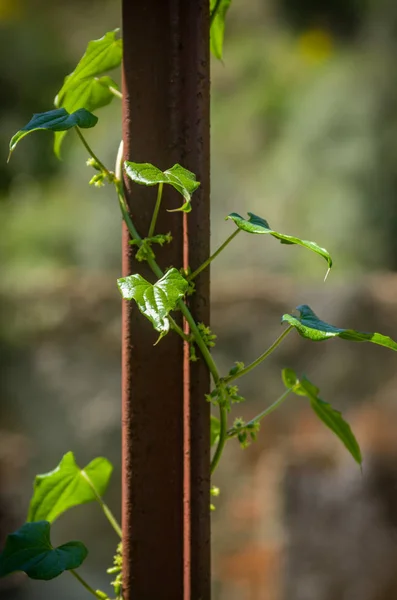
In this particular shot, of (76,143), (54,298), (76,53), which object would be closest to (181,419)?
(54,298)

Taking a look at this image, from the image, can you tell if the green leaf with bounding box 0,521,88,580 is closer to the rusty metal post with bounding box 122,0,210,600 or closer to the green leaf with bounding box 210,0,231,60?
the rusty metal post with bounding box 122,0,210,600

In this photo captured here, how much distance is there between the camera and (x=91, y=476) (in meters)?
0.66

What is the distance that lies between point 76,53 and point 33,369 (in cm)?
94

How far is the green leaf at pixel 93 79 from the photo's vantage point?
0.60 meters

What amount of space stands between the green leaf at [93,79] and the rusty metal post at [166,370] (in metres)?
0.07

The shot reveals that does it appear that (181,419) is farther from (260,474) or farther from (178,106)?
(260,474)

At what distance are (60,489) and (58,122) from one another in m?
0.32

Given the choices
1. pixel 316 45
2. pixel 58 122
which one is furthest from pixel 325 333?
pixel 316 45

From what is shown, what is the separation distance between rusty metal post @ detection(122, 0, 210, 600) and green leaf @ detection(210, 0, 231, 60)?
6cm

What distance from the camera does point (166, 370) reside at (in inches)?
20.9

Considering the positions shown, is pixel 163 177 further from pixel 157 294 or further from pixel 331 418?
pixel 331 418

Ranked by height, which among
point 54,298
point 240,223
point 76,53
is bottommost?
point 54,298

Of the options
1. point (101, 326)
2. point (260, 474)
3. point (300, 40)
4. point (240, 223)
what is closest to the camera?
point (240, 223)

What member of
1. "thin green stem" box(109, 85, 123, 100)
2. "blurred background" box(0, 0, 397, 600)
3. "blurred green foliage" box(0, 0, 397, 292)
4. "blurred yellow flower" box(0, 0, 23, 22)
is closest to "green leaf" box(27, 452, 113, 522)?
"thin green stem" box(109, 85, 123, 100)
